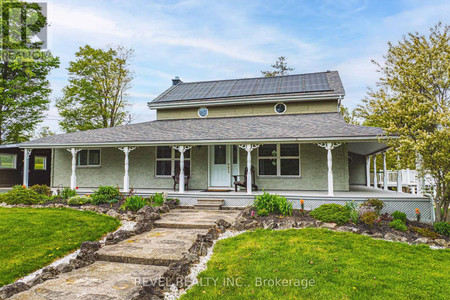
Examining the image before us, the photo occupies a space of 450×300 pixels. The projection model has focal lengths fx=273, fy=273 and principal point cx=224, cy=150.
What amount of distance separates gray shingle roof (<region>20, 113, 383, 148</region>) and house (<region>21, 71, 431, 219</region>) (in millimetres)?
37

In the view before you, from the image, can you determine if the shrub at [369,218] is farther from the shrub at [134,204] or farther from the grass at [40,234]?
the grass at [40,234]

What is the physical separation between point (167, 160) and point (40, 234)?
6.46 m

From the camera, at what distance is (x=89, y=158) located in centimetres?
1371

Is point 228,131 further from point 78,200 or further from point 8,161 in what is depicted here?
point 8,161

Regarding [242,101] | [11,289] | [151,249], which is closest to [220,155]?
[242,101]

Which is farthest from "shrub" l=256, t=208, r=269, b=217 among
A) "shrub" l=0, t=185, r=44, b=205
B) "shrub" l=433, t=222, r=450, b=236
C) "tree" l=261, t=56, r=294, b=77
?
"tree" l=261, t=56, r=294, b=77

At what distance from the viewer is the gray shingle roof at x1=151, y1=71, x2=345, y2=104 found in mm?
13625

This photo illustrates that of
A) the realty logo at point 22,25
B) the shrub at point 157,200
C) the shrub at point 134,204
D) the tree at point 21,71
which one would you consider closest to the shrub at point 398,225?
the shrub at point 157,200

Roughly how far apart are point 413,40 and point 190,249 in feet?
32.6

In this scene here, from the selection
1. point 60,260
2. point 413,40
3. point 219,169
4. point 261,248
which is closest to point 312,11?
point 413,40

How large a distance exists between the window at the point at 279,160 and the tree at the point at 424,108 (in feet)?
12.4

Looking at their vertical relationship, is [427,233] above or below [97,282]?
above

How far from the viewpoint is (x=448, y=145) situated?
22.5ft

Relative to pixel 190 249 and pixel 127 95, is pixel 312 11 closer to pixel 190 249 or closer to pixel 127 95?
pixel 190 249
